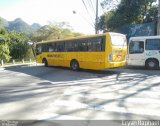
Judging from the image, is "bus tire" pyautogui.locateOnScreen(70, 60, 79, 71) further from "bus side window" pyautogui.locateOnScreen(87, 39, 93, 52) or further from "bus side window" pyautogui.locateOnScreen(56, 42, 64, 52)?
"bus side window" pyautogui.locateOnScreen(87, 39, 93, 52)

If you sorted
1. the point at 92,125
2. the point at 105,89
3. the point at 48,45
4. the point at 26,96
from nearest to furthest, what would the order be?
the point at 92,125
the point at 26,96
the point at 105,89
the point at 48,45

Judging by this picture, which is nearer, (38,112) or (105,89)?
(38,112)

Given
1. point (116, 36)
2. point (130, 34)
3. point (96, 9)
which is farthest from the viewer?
point (96, 9)

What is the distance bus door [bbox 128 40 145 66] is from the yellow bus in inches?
84.1

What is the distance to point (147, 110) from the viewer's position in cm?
758

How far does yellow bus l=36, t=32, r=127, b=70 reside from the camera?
16.8 metres

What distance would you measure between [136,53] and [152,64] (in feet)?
4.74

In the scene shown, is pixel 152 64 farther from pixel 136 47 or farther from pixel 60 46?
pixel 60 46

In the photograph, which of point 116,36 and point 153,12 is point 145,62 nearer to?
point 116,36

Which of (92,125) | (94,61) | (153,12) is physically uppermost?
(153,12)

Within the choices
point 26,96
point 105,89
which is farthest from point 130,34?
point 26,96

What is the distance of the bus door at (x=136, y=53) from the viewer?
64.8 feet

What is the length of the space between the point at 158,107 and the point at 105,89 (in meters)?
3.56

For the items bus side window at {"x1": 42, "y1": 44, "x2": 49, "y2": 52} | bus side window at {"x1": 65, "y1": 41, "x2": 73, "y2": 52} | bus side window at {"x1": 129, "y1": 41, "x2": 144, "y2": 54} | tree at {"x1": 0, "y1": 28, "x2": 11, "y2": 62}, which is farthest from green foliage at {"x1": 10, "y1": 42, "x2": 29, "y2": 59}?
bus side window at {"x1": 129, "y1": 41, "x2": 144, "y2": 54}
